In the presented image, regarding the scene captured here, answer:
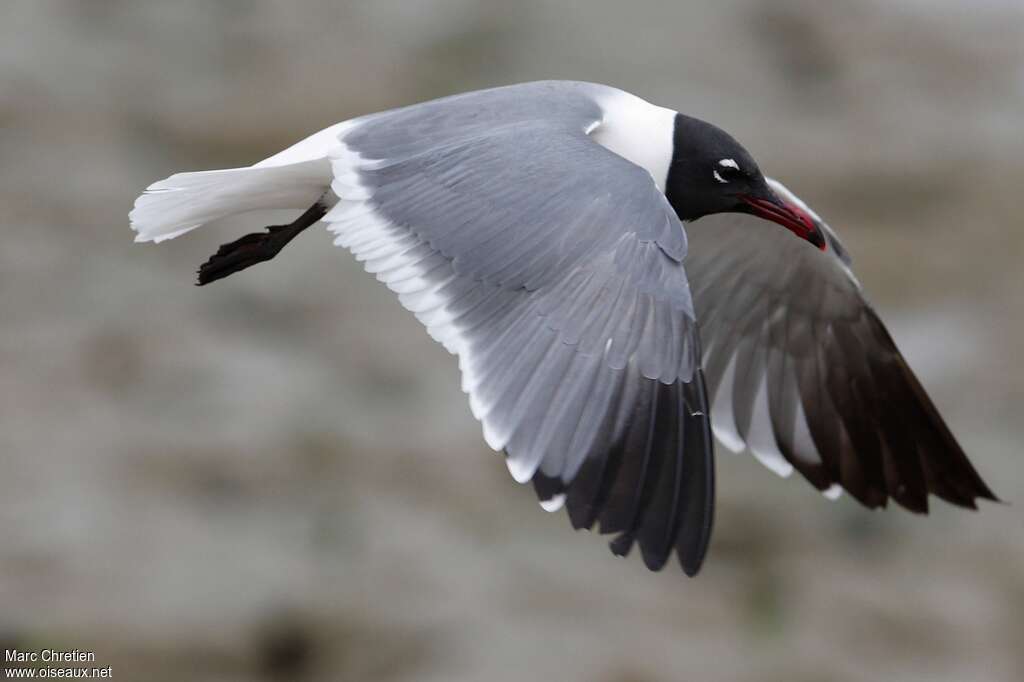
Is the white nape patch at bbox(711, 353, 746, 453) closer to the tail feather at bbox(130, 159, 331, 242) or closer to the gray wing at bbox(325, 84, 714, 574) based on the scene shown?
the gray wing at bbox(325, 84, 714, 574)

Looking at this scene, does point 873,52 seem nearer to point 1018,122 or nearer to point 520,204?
point 1018,122

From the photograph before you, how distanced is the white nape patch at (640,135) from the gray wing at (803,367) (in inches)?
20.4

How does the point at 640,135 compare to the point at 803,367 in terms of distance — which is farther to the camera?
the point at 803,367

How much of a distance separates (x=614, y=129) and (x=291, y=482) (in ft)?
10.2

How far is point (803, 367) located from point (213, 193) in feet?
5.20

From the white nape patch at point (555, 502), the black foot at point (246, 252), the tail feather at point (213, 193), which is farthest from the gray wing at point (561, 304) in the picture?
the black foot at point (246, 252)

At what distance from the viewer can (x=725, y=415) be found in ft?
14.3

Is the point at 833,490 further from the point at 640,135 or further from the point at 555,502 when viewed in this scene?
the point at 555,502

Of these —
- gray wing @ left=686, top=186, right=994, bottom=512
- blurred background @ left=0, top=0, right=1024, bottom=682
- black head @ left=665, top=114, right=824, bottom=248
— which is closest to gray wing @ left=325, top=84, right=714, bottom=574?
black head @ left=665, top=114, right=824, bottom=248

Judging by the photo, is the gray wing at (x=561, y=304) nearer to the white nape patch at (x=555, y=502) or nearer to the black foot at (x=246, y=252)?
the white nape patch at (x=555, y=502)

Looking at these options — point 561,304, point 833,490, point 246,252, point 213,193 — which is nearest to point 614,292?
point 561,304

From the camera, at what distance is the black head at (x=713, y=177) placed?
3873 mm

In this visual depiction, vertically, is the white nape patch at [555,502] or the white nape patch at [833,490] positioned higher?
the white nape patch at [555,502]

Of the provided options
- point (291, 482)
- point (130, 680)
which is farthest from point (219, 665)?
point (291, 482)
